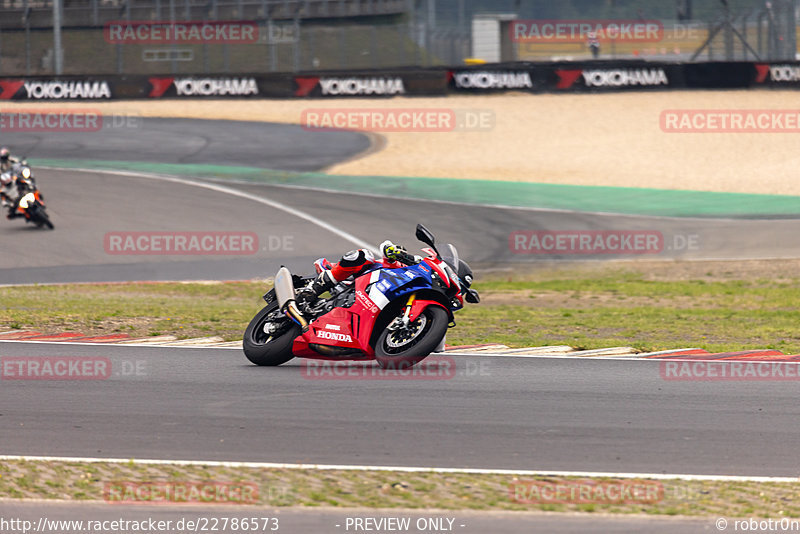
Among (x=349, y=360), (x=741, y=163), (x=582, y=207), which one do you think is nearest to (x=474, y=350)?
(x=349, y=360)

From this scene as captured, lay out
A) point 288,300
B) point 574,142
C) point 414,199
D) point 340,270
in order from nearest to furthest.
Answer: point 288,300 → point 340,270 → point 414,199 → point 574,142

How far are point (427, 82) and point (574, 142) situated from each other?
7901 mm

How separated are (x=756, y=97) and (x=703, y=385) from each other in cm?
3280

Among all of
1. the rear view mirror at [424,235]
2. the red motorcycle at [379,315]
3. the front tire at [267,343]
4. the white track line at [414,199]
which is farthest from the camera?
the white track line at [414,199]

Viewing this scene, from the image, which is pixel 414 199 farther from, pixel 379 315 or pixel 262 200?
pixel 379 315

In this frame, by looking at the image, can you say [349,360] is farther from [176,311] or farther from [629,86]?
[629,86]

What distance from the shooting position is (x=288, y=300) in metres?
9.88

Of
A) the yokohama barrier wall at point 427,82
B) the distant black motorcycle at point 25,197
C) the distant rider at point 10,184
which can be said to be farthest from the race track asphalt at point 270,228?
the yokohama barrier wall at point 427,82

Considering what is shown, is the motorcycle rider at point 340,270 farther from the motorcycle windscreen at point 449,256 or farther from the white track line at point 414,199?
the white track line at point 414,199

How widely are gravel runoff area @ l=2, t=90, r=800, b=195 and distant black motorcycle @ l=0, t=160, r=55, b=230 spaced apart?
11.1m

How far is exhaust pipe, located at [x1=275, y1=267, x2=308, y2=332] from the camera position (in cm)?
982

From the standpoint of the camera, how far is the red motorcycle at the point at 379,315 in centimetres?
947

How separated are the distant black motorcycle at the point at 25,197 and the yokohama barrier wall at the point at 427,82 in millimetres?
19993

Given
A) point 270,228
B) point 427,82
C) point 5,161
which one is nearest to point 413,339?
point 270,228
